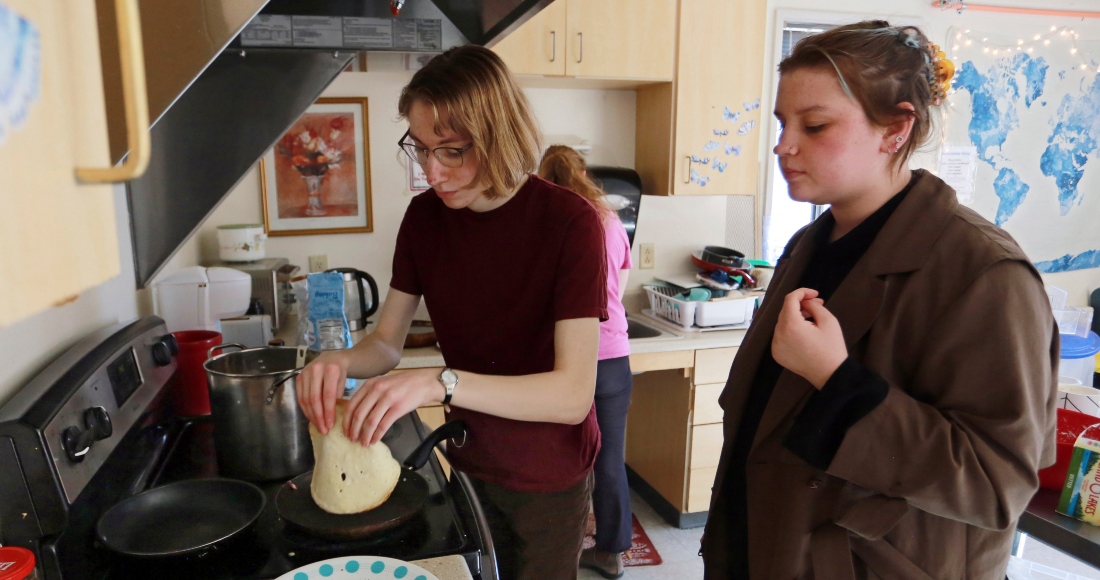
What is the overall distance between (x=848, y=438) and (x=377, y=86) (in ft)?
7.44

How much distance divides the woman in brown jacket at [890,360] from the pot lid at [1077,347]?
8.21 ft

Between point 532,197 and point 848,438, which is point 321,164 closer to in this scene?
point 532,197

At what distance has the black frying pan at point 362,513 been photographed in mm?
898

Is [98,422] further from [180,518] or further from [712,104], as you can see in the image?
[712,104]

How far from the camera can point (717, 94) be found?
8.82 feet

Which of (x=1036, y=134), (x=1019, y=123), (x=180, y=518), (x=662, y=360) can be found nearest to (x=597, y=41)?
(x=662, y=360)

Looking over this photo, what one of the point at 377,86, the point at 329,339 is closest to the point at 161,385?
the point at 329,339

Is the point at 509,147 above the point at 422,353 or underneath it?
above

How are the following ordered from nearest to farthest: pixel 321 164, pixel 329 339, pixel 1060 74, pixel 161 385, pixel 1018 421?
pixel 1018 421 < pixel 161 385 < pixel 329 339 < pixel 321 164 < pixel 1060 74

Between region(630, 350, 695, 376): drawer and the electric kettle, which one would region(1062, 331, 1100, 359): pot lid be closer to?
region(630, 350, 695, 376): drawer

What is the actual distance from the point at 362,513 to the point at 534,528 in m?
0.32

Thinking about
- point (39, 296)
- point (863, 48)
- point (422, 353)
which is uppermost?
point (863, 48)

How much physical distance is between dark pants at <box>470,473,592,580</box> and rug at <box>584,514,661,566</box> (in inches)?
50.6

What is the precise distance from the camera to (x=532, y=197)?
1.11 metres
